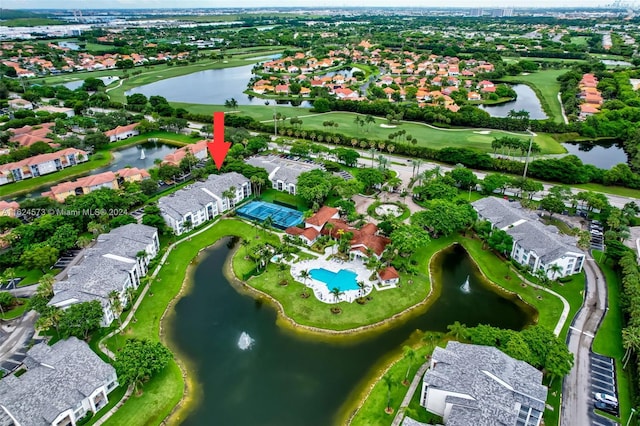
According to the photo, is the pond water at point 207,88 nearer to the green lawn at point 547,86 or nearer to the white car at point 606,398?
the green lawn at point 547,86

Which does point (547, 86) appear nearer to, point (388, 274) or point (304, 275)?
point (388, 274)

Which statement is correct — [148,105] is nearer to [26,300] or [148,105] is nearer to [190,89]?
[190,89]

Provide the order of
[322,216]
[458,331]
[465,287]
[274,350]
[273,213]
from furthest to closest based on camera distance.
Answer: [273,213], [322,216], [465,287], [274,350], [458,331]

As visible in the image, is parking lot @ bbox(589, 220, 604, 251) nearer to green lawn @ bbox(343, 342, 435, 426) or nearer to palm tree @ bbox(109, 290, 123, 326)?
green lawn @ bbox(343, 342, 435, 426)

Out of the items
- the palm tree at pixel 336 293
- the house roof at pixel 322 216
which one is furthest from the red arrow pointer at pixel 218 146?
the palm tree at pixel 336 293

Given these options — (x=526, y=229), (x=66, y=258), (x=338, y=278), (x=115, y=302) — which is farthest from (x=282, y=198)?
(x=526, y=229)

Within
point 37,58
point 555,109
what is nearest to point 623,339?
point 555,109
